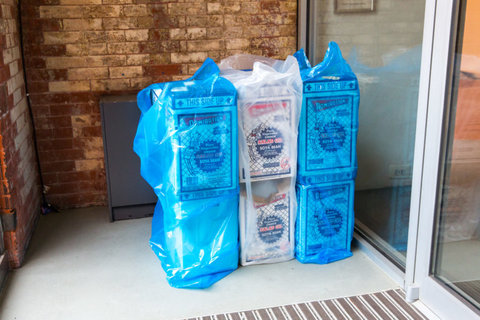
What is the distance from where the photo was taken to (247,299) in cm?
250

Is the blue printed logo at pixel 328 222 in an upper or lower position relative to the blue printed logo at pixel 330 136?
lower

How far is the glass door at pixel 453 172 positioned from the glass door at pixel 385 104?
249mm

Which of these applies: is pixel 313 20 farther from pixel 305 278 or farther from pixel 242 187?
pixel 305 278

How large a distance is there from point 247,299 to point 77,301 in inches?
34.8

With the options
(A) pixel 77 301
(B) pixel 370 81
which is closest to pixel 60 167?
(A) pixel 77 301

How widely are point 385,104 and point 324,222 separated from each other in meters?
0.78

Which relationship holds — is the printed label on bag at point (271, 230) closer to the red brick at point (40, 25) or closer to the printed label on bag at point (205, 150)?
the printed label on bag at point (205, 150)

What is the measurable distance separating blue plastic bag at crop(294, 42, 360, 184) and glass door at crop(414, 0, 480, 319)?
1.78 feet

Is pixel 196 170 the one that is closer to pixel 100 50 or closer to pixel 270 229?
pixel 270 229

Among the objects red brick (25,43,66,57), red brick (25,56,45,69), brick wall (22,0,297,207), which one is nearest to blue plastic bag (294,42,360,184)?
brick wall (22,0,297,207)

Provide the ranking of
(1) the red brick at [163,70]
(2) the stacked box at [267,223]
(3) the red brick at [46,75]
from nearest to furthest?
(2) the stacked box at [267,223] < (3) the red brick at [46,75] < (1) the red brick at [163,70]

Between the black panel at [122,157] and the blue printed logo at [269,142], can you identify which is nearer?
the blue printed logo at [269,142]

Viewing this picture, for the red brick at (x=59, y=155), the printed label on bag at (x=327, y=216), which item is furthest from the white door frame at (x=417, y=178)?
the red brick at (x=59, y=155)

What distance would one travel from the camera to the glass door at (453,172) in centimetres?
208
